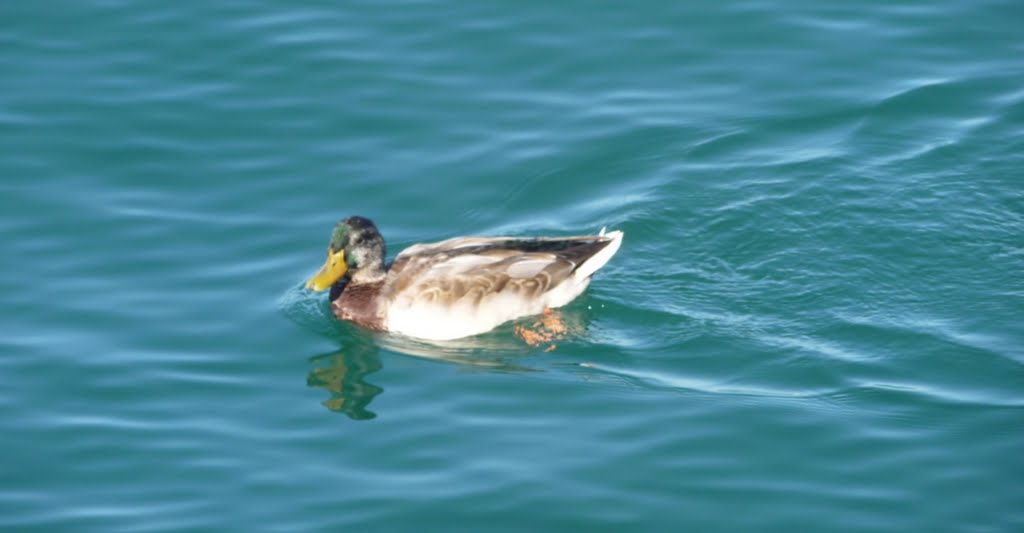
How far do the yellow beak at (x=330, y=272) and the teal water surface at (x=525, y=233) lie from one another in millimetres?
343

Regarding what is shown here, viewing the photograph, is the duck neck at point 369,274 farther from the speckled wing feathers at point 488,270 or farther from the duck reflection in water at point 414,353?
the duck reflection in water at point 414,353

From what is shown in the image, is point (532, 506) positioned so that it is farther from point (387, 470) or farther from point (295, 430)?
point (295, 430)

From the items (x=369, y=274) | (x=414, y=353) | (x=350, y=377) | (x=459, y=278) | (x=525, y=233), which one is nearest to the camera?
(x=350, y=377)

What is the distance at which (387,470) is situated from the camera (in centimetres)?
1131

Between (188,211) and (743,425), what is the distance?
22.4 feet

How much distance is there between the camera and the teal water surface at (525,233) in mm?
11055

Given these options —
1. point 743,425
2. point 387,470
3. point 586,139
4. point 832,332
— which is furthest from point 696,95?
point 387,470

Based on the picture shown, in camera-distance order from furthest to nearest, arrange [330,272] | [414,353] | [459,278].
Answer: [330,272] < [459,278] < [414,353]

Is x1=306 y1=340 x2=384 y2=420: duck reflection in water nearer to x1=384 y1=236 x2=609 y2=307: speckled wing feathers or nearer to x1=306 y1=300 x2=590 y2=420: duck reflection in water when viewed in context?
x1=306 y1=300 x2=590 y2=420: duck reflection in water

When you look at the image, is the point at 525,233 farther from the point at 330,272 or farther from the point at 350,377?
→ the point at 350,377

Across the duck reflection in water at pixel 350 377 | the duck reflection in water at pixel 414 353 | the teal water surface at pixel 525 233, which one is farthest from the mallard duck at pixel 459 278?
the duck reflection in water at pixel 350 377

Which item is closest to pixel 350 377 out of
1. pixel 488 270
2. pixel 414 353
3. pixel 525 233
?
pixel 414 353

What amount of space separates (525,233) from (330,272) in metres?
2.19

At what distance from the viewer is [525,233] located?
15.2 meters
